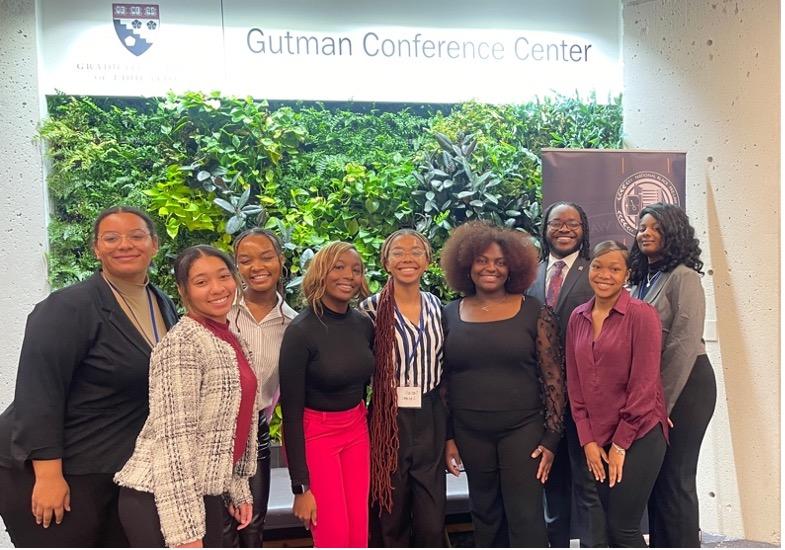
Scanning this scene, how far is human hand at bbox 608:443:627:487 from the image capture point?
2.20m

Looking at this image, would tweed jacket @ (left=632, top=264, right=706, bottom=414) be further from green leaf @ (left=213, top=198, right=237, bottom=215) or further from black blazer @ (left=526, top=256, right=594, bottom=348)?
green leaf @ (left=213, top=198, right=237, bottom=215)

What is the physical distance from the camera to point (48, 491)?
67.3 inches

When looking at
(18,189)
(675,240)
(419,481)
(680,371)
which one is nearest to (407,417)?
(419,481)

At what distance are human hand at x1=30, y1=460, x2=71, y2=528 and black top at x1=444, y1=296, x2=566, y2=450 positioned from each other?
4.63 ft

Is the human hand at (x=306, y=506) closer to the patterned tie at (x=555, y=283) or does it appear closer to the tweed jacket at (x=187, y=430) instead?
the tweed jacket at (x=187, y=430)

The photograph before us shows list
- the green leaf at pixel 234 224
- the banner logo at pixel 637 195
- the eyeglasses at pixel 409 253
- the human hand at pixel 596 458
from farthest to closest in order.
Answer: the green leaf at pixel 234 224, the banner logo at pixel 637 195, the eyeglasses at pixel 409 253, the human hand at pixel 596 458

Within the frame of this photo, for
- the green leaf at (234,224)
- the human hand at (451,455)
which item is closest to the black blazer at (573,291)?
the human hand at (451,455)

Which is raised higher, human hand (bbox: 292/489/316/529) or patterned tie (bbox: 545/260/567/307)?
patterned tie (bbox: 545/260/567/307)

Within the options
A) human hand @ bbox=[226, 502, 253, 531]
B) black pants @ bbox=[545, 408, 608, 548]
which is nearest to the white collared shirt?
black pants @ bbox=[545, 408, 608, 548]

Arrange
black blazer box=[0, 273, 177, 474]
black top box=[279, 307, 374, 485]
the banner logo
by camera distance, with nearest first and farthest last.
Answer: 1. black blazer box=[0, 273, 177, 474]
2. black top box=[279, 307, 374, 485]
3. the banner logo

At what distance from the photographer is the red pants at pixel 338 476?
2184 millimetres

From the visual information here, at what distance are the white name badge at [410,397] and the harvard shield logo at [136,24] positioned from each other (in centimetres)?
293

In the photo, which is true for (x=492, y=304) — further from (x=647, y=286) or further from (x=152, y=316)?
(x=152, y=316)

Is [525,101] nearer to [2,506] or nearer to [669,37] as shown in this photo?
[669,37]
